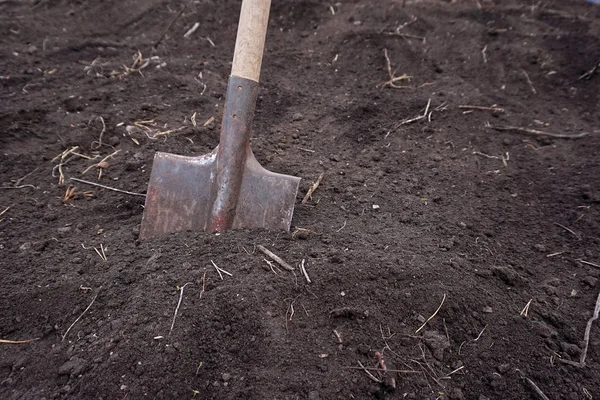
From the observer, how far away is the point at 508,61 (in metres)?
3.34

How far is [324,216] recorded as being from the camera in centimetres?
206

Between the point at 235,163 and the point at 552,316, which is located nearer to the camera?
the point at 552,316

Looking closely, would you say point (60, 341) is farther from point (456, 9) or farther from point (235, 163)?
point (456, 9)

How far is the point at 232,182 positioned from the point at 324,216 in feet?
1.49

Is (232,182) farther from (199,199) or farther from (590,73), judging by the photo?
(590,73)

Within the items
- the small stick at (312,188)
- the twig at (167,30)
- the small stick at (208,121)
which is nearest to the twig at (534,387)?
the small stick at (312,188)

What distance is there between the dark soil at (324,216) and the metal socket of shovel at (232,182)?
9 centimetres

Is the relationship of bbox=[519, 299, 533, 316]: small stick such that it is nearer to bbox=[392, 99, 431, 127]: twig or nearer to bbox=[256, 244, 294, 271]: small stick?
bbox=[256, 244, 294, 271]: small stick

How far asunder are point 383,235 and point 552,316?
71cm

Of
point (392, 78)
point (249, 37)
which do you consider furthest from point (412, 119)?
point (249, 37)

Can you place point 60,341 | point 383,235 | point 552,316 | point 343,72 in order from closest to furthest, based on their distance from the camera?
point 60,341 < point 552,316 < point 383,235 < point 343,72

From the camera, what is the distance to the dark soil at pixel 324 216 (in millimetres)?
1450

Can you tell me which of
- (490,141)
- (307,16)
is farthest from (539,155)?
(307,16)

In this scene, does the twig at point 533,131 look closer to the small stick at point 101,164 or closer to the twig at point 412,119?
the twig at point 412,119
